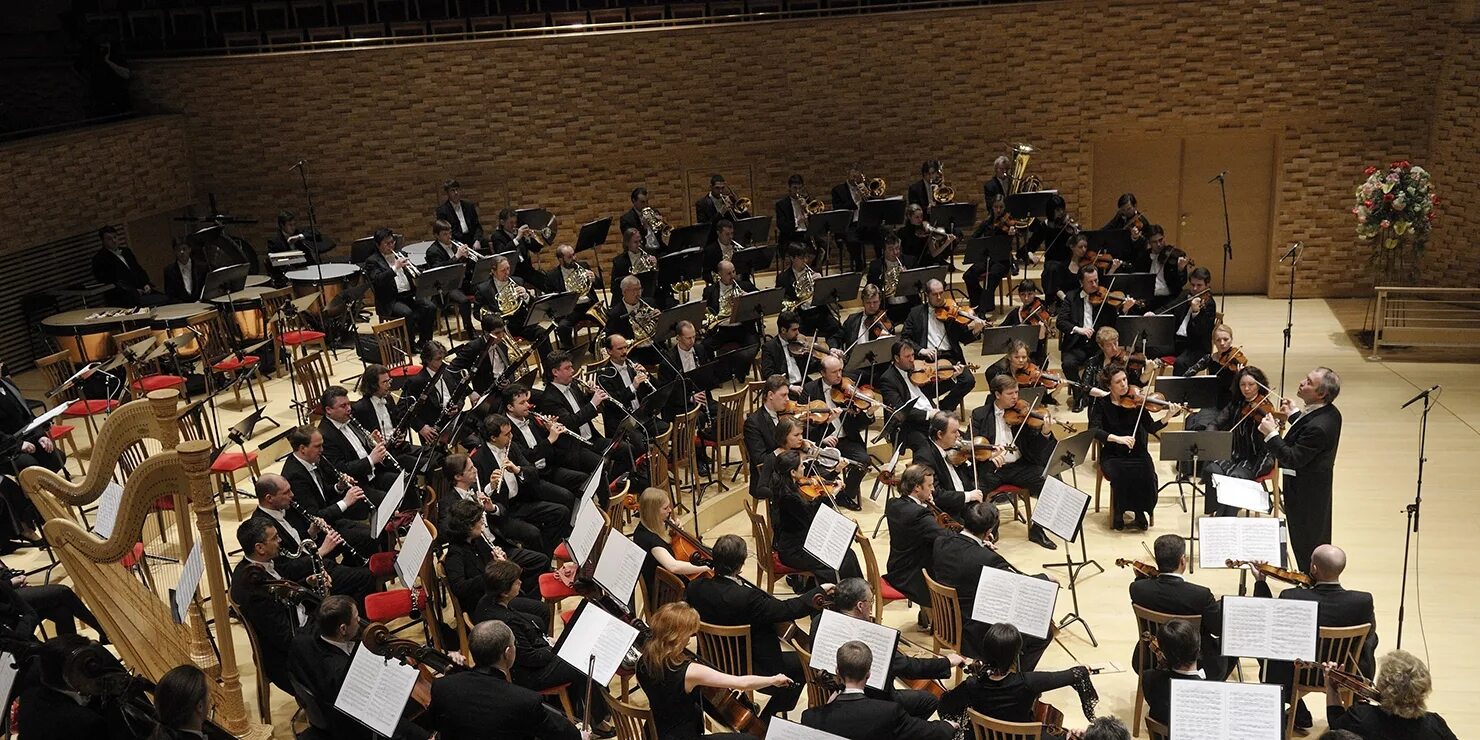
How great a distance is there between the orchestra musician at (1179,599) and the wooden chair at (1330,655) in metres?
0.40

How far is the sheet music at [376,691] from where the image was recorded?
16.5 ft

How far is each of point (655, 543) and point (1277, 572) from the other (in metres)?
3.39

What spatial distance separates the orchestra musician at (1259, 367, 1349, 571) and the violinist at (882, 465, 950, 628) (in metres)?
2.58

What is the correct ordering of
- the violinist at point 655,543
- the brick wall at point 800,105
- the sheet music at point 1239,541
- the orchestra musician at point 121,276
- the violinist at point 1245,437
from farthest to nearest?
1. the brick wall at point 800,105
2. the orchestra musician at point 121,276
3. the violinist at point 1245,437
4. the violinist at point 655,543
5. the sheet music at point 1239,541

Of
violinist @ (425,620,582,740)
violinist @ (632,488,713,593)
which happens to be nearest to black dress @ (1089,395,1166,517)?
violinist @ (632,488,713,593)

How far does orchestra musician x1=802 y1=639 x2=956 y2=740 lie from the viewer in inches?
202

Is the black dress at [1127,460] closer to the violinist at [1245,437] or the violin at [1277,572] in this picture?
the violinist at [1245,437]

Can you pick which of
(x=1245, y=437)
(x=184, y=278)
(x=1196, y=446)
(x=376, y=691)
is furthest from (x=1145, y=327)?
(x=184, y=278)

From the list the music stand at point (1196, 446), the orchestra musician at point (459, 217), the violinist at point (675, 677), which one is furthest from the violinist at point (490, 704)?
the orchestra musician at point (459, 217)

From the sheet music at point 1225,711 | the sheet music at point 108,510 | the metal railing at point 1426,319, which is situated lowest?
the metal railing at point 1426,319

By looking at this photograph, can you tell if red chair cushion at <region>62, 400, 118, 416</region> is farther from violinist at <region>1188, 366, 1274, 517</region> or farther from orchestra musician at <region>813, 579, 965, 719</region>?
violinist at <region>1188, 366, 1274, 517</region>

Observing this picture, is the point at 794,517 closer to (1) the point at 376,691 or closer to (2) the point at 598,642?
(2) the point at 598,642

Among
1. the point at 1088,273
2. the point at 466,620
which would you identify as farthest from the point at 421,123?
the point at 466,620

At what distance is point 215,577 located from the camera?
5.47 m
